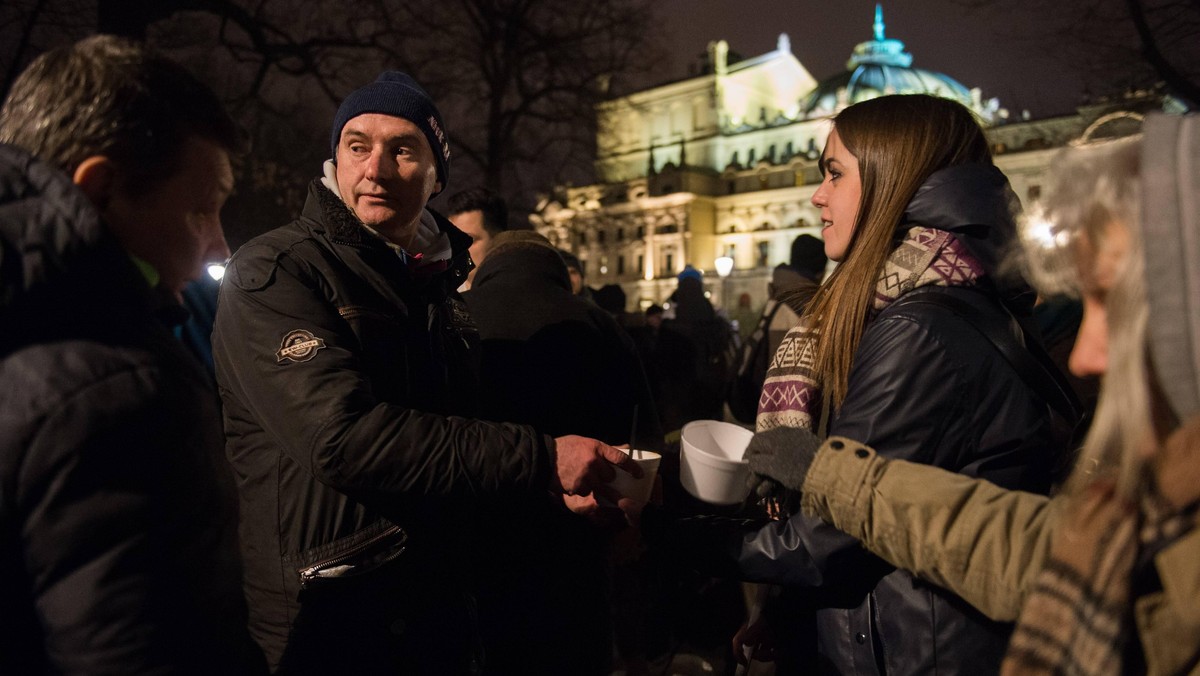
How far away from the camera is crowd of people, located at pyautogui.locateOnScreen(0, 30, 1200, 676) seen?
3.80 feet

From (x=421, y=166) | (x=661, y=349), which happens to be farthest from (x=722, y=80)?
(x=421, y=166)

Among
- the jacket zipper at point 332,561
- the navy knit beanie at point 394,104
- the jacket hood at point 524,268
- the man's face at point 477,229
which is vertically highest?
the navy knit beanie at point 394,104

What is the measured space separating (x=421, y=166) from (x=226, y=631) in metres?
1.62

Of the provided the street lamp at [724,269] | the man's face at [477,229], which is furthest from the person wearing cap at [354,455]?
the street lamp at [724,269]

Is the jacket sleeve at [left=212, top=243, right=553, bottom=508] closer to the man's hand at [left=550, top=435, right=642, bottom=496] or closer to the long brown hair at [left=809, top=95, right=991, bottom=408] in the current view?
the man's hand at [left=550, top=435, right=642, bottom=496]

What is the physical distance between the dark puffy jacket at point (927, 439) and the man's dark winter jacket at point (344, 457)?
75cm

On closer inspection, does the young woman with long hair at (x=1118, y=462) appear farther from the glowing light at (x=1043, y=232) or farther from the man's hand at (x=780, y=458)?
the man's hand at (x=780, y=458)

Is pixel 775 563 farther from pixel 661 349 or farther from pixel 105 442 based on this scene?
pixel 661 349

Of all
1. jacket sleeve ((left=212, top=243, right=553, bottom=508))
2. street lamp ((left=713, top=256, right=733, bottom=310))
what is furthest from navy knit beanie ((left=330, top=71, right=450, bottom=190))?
street lamp ((left=713, top=256, right=733, bottom=310))

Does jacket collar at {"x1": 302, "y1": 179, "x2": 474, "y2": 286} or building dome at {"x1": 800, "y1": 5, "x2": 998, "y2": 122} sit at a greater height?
building dome at {"x1": 800, "y1": 5, "x2": 998, "y2": 122}

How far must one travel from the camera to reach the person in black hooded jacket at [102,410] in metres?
1.12

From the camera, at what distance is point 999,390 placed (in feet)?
6.13

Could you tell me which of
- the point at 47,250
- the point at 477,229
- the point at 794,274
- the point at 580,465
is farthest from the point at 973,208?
the point at 794,274

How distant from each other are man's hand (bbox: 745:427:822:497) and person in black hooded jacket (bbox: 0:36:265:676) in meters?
1.13
